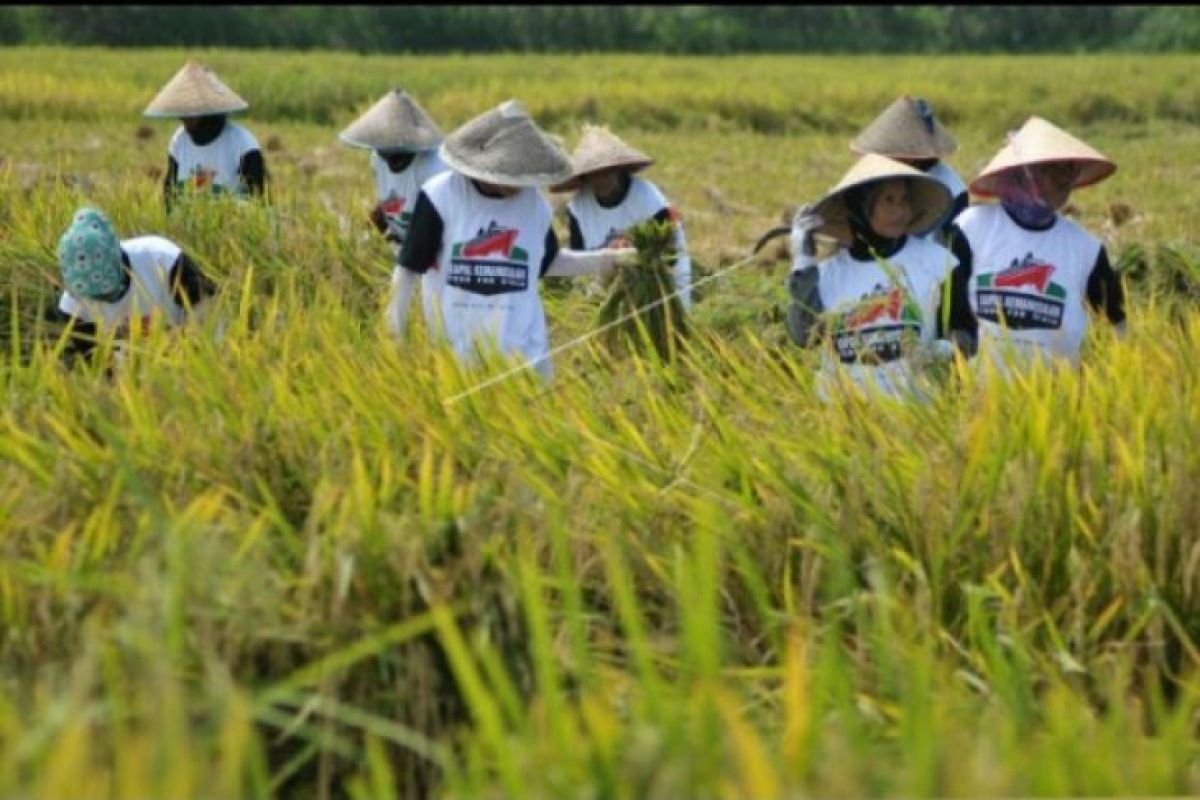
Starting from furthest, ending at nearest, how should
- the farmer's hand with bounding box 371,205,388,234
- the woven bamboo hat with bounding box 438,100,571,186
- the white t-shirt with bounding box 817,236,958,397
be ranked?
1. the farmer's hand with bounding box 371,205,388,234
2. the woven bamboo hat with bounding box 438,100,571,186
3. the white t-shirt with bounding box 817,236,958,397

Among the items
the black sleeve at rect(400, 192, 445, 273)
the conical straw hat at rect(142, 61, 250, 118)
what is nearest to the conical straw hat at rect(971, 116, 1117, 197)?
the black sleeve at rect(400, 192, 445, 273)

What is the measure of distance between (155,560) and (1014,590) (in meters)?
1.41

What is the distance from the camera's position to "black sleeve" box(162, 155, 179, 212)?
7.02m

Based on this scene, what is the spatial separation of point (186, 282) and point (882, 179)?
171cm

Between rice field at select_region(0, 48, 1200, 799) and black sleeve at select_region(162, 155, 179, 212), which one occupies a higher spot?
black sleeve at select_region(162, 155, 179, 212)

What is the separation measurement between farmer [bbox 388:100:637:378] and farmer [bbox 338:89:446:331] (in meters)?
1.62

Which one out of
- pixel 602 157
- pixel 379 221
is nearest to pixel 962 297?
pixel 602 157

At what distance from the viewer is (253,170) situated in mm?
7551

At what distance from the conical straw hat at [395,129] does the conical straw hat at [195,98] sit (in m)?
0.91

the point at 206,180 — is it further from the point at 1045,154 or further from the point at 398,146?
the point at 1045,154

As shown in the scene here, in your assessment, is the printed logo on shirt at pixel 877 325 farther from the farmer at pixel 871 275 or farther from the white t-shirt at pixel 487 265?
the white t-shirt at pixel 487 265

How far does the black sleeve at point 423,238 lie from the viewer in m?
4.93

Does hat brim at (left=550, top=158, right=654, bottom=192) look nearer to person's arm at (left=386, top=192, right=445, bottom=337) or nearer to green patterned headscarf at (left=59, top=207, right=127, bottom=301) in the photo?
person's arm at (left=386, top=192, right=445, bottom=337)

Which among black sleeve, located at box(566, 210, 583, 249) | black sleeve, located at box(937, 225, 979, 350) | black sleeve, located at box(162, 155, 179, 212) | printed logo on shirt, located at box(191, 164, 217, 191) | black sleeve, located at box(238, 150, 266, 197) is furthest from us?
black sleeve, located at box(238, 150, 266, 197)
